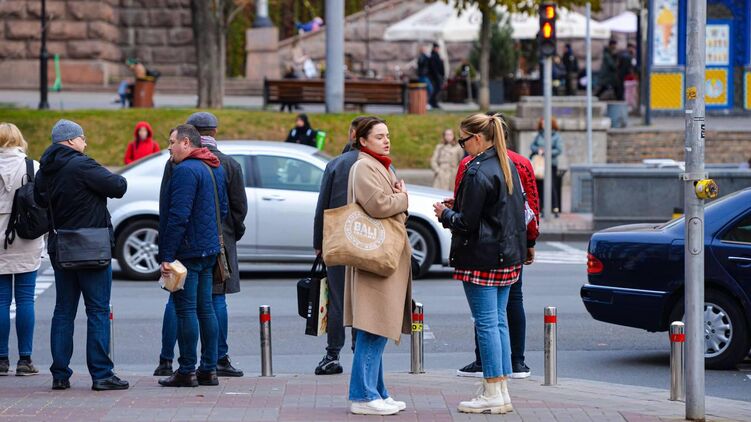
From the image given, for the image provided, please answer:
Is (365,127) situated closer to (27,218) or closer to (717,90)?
(27,218)

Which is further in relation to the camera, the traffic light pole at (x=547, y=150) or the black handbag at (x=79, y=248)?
the traffic light pole at (x=547, y=150)

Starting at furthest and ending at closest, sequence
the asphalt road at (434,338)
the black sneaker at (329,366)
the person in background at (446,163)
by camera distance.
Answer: the person in background at (446,163) < the asphalt road at (434,338) < the black sneaker at (329,366)

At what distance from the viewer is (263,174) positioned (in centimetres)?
1536

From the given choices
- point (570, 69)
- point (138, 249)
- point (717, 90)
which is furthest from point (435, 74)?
point (138, 249)

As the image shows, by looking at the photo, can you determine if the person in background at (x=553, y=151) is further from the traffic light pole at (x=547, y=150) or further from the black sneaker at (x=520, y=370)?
the black sneaker at (x=520, y=370)

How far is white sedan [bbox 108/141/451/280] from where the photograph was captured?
15172 mm

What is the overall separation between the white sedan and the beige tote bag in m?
7.69

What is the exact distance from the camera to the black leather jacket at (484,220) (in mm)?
7590

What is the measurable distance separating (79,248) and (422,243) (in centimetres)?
738

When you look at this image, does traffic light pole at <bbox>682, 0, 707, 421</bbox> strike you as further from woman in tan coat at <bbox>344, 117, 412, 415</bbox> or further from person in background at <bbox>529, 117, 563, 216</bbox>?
person in background at <bbox>529, 117, 563, 216</bbox>

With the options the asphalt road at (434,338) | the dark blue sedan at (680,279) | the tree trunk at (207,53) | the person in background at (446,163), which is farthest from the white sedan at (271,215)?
the tree trunk at (207,53)

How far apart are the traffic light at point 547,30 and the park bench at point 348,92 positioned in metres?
7.98

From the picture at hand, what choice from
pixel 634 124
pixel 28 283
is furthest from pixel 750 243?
pixel 634 124

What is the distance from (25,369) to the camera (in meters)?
9.42
